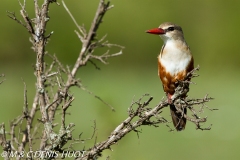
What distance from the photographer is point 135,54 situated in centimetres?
1012

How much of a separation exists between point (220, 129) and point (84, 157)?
4841 mm

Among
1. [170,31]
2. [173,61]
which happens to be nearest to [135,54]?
[170,31]

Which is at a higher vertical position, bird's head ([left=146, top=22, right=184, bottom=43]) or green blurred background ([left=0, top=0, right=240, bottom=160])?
green blurred background ([left=0, top=0, right=240, bottom=160])

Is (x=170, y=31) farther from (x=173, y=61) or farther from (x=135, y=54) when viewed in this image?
(x=135, y=54)

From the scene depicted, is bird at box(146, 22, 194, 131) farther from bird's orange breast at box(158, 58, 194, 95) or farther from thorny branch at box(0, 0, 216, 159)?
thorny branch at box(0, 0, 216, 159)

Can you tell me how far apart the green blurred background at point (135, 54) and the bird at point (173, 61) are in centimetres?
310

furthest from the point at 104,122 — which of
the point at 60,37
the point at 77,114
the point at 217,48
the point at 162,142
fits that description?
the point at 217,48

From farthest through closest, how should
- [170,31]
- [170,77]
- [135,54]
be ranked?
1. [135,54]
2. [170,31]
3. [170,77]

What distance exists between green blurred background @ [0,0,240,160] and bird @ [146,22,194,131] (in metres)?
3.10

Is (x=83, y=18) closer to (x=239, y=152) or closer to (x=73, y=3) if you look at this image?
(x=73, y=3)

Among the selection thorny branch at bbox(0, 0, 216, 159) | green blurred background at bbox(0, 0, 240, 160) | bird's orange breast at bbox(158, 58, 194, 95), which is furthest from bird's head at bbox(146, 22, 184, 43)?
green blurred background at bbox(0, 0, 240, 160)

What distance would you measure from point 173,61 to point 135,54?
17.4 ft

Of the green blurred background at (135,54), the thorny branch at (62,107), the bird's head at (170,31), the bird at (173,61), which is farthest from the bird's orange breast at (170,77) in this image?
the green blurred background at (135,54)

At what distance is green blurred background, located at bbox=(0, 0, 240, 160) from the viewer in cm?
878
